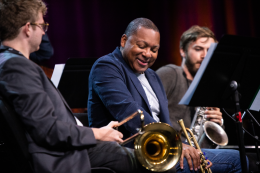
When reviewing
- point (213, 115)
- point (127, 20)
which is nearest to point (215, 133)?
point (213, 115)

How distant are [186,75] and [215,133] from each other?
813 millimetres

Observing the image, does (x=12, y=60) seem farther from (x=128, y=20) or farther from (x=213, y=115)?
(x=128, y=20)

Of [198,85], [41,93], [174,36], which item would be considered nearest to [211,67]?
[198,85]

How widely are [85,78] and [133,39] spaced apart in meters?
0.78

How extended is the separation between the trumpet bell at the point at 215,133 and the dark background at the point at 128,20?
5.42ft

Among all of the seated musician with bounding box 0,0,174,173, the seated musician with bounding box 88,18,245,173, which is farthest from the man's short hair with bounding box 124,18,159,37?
the seated musician with bounding box 0,0,174,173

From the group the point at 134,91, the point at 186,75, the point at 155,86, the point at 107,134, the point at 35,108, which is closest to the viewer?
the point at 35,108

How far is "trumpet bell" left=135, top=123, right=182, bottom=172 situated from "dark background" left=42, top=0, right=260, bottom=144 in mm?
2992

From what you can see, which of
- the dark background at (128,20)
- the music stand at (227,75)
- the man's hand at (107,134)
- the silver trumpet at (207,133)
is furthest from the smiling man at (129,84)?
the dark background at (128,20)

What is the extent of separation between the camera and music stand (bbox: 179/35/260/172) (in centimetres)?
209

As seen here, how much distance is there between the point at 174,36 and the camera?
536 centimetres

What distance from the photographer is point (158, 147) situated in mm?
1881

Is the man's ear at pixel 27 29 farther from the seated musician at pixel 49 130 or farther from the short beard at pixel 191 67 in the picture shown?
the short beard at pixel 191 67

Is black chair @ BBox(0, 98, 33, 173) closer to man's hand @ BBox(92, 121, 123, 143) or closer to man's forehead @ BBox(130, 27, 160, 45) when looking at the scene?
man's hand @ BBox(92, 121, 123, 143)
